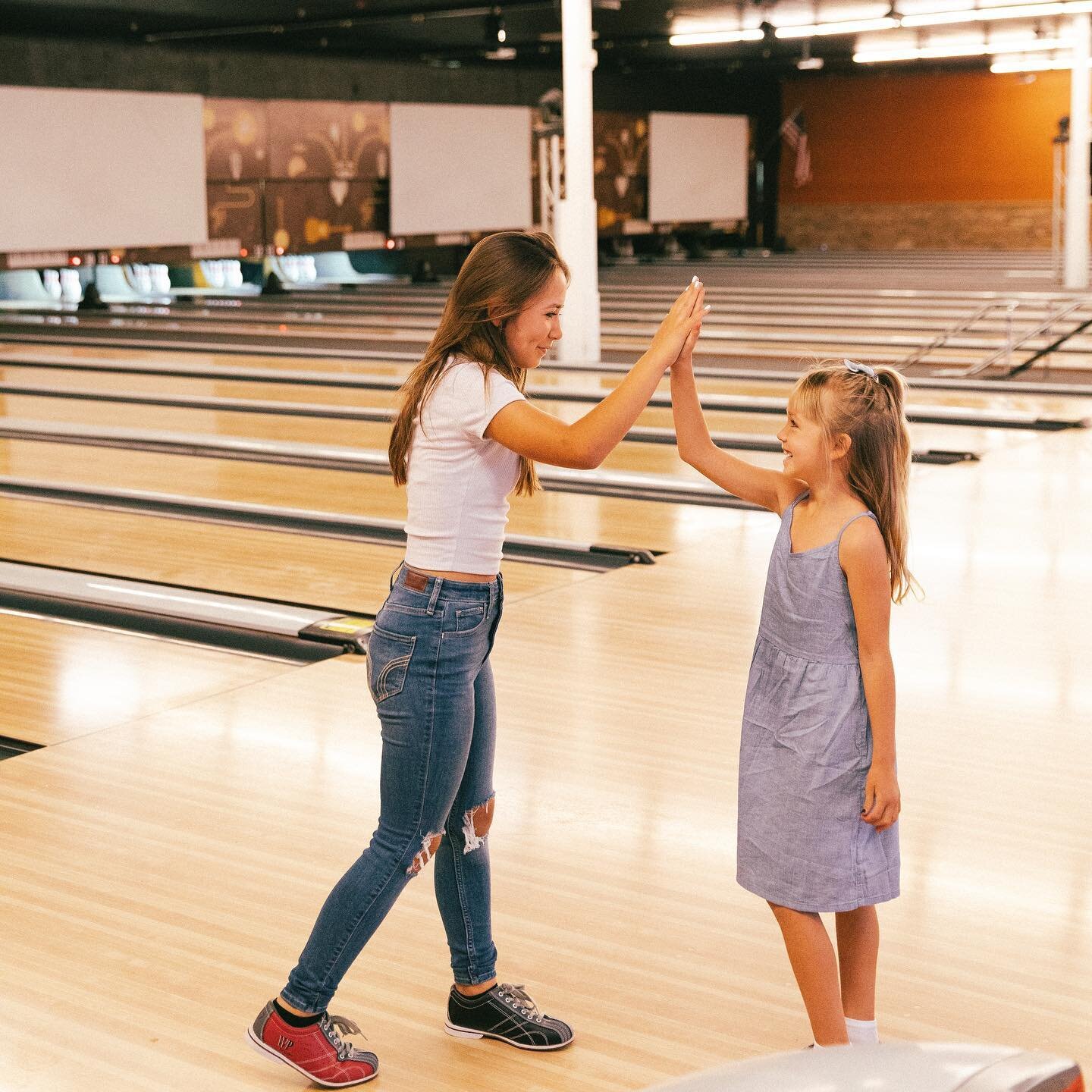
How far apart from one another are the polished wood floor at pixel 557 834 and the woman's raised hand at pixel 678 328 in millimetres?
977

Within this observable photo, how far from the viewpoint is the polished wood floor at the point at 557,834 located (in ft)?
7.44

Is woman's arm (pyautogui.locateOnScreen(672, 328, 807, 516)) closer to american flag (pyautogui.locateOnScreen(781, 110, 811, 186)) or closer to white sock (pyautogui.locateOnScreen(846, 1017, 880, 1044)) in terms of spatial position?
white sock (pyautogui.locateOnScreen(846, 1017, 880, 1044))

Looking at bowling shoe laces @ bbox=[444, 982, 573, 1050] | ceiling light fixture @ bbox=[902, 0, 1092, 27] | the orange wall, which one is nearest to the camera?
bowling shoe laces @ bbox=[444, 982, 573, 1050]

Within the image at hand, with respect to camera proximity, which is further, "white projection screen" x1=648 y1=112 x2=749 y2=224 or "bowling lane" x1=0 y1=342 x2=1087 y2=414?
"white projection screen" x1=648 y1=112 x2=749 y2=224

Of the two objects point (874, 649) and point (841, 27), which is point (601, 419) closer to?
point (874, 649)

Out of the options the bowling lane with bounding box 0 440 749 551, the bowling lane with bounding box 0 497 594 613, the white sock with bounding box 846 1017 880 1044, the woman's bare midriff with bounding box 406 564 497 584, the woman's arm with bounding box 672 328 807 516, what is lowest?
the white sock with bounding box 846 1017 880 1044

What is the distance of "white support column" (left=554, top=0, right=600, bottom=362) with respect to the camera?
10336 mm

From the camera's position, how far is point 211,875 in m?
2.82

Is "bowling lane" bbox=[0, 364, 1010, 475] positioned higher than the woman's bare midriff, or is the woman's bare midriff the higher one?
the woman's bare midriff

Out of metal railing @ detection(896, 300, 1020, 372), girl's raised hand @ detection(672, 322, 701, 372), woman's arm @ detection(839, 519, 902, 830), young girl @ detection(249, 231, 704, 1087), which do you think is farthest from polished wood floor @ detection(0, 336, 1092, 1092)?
metal railing @ detection(896, 300, 1020, 372)

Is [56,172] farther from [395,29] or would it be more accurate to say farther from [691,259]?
[691,259]

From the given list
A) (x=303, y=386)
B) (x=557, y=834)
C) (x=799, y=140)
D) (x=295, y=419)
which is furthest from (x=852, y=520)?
(x=799, y=140)

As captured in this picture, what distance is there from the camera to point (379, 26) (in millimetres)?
15477

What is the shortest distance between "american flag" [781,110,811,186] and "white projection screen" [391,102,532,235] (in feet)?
20.7
